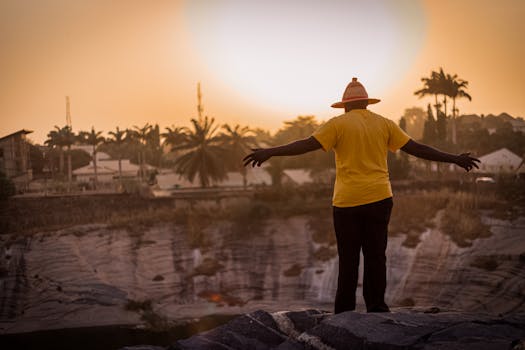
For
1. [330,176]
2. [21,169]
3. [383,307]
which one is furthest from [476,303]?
[21,169]

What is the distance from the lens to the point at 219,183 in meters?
60.5

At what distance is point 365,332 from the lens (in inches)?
187

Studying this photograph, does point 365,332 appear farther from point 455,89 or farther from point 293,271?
point 455,89

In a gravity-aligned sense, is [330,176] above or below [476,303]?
above

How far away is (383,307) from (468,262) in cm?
3493

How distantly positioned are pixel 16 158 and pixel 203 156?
1667 cm

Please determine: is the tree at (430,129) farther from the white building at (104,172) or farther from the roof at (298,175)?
the white building at (104,172)

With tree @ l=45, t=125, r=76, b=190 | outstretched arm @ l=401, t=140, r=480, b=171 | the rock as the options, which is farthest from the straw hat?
tree @ l=45, t=125, r=76, b=190

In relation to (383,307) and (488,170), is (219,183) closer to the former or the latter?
(488,170)

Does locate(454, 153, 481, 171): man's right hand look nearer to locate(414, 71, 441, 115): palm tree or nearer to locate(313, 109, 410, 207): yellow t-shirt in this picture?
locate(313, 109, 410, 207): yellow t-shirt

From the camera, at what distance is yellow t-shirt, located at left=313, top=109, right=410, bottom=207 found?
18.7ft

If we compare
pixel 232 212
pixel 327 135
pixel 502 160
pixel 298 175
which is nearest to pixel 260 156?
pixel 327 135

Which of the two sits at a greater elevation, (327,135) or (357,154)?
(327,135)

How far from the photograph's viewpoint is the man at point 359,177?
5715 mm
